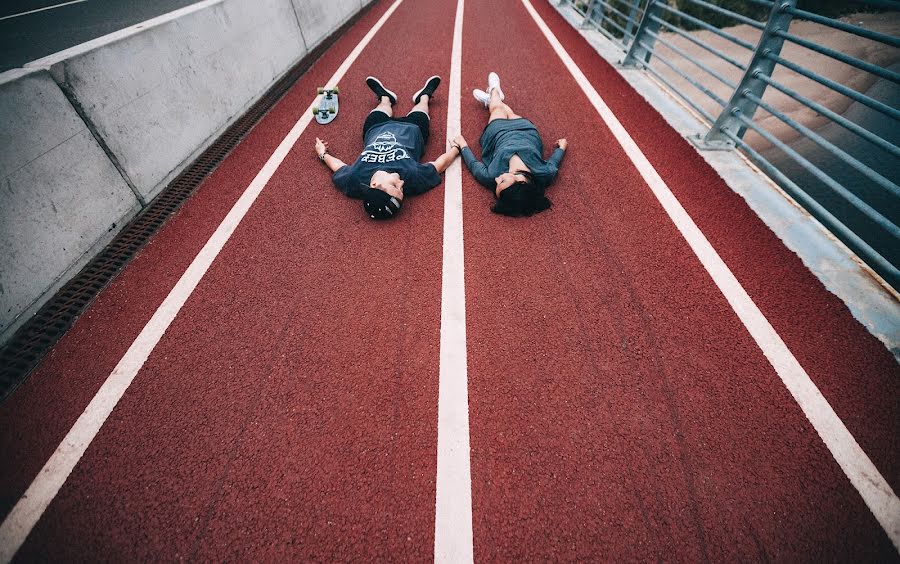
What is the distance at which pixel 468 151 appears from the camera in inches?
A: 167

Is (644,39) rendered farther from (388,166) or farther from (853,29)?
(388,166)

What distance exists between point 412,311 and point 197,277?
211 cm

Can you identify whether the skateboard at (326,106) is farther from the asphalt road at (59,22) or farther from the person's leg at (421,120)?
the asphalt road at (59,22)

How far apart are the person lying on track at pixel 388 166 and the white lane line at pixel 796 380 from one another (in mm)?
2617

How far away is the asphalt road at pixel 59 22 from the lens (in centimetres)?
560

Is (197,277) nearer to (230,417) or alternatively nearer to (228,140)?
(230,417)

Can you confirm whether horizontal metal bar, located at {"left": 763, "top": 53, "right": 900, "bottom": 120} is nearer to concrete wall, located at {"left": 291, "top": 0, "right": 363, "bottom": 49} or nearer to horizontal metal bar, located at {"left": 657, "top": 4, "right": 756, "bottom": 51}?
Answer: horizontal metal bar, located at {"left": 657, "top": 4, "right": 756, "bottom": 51}

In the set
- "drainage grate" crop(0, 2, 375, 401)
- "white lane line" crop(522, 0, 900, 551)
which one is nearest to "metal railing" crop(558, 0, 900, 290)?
"white lane line" crop(522, 0, 900, 551)

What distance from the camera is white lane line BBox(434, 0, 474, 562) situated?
1.98 m

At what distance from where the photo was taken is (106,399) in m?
2.53

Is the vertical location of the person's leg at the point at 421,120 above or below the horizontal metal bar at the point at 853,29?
below

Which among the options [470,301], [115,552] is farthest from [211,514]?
[470,301]

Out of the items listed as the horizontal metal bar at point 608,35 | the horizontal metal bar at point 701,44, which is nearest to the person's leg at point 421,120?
the horizontal metal bar at point 701,44

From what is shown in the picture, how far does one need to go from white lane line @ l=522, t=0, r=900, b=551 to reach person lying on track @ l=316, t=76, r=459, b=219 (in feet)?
8.59
